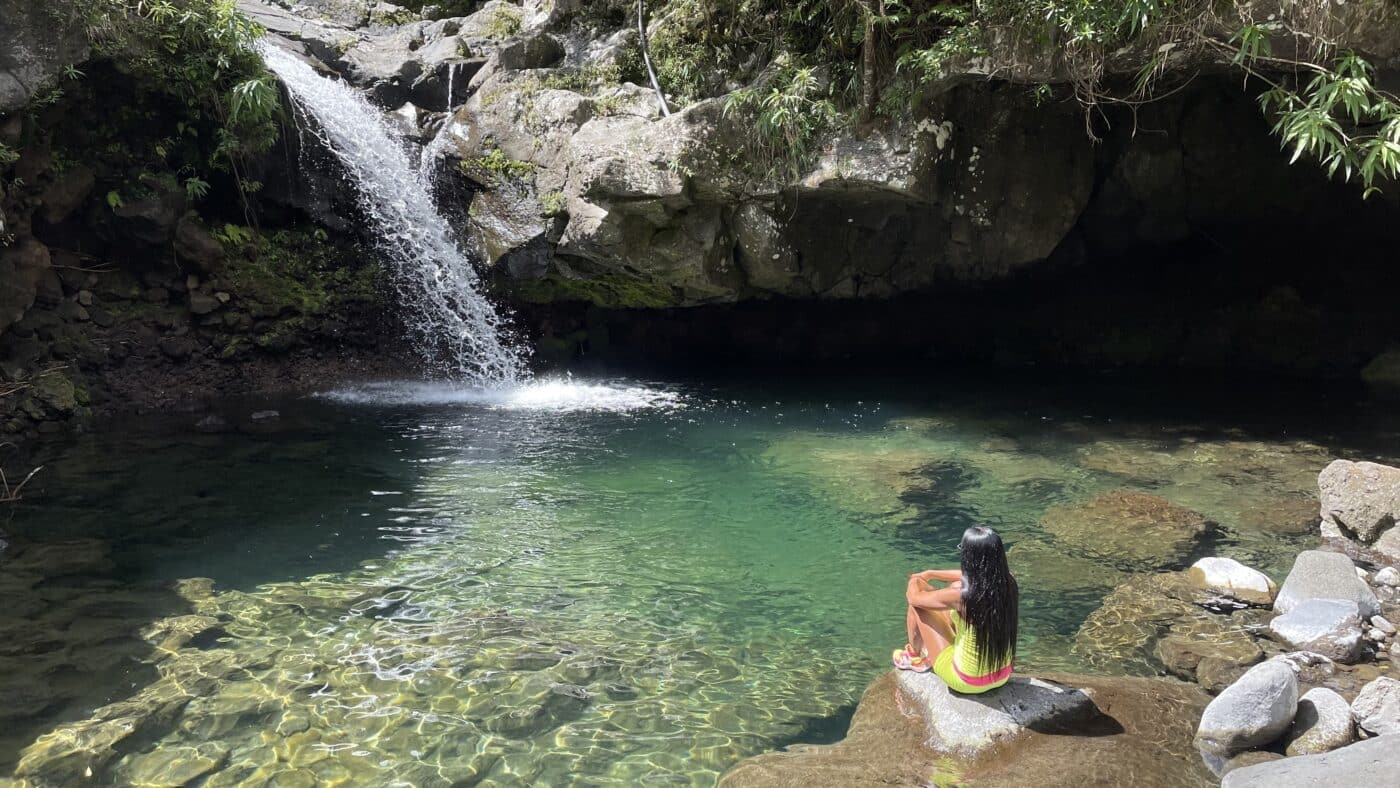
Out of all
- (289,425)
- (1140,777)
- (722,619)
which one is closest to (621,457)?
(722,619)

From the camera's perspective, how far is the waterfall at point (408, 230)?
1305 cm

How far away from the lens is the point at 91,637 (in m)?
5.08

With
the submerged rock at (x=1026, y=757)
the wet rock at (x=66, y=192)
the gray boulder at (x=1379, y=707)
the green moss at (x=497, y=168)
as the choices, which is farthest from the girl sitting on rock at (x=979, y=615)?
the wet rock at (x=66, y=192)

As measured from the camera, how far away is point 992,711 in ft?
13.0

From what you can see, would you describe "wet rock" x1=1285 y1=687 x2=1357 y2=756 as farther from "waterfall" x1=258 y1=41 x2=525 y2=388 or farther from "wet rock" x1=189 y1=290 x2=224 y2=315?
"wet rock" x1=189 y1=290 x2=224 y2=315

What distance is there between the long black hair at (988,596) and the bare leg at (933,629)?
0.31m

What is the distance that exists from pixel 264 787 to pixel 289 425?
7815 mm

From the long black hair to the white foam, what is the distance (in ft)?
27.1

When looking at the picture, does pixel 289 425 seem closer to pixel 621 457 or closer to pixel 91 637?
pixel 621 457

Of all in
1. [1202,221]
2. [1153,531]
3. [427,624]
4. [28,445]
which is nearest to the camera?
[427,624]

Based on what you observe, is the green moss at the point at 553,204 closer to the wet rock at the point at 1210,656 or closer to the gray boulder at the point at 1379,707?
the wet rock at the point at 1210,656

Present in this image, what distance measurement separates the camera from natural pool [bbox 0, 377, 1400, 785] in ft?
13.8

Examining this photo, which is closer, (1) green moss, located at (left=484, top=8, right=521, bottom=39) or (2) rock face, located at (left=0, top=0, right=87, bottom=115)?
(2) rock face, located at (left=0, top=0, right=87, bottom=115)

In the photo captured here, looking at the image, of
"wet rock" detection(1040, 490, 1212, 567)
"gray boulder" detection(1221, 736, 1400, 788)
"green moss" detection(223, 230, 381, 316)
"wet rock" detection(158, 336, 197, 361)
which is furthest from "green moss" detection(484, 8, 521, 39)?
"gray boulder" detection(1221, 736, 1400, 788)
